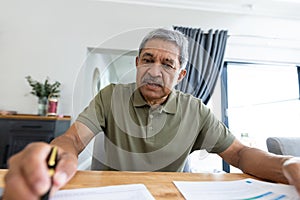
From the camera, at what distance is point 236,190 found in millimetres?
475

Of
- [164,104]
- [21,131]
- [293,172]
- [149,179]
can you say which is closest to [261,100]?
[164,104]

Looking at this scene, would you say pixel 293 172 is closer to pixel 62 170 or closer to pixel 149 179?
pixel 149 179

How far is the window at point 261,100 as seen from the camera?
2.39m

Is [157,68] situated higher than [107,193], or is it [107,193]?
[157,68]

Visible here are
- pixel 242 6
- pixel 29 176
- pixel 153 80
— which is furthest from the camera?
pixel 242 6

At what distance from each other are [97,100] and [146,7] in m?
1.94

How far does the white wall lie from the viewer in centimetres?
218

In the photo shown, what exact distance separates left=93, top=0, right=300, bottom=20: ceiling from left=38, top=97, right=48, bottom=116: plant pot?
139 centimetres

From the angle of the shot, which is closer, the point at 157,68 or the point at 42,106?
the point at 157,68

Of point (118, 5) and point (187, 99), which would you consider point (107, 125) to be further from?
point (118, 5)

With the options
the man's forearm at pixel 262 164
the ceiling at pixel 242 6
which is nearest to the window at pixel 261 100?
the ceiling at pixel 242 6

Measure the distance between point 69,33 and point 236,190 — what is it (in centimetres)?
233

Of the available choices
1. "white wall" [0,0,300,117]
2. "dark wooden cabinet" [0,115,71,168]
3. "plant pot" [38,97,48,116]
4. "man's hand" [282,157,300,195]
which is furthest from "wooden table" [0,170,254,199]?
"white wall" [0,0,300,117]

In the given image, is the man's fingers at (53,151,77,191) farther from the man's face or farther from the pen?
the man's face
